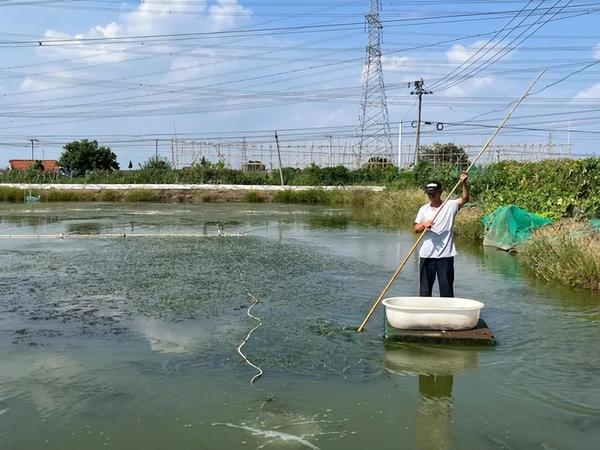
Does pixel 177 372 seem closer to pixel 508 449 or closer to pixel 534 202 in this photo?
pixel 508 449

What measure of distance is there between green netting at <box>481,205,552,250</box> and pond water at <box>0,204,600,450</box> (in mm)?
1798

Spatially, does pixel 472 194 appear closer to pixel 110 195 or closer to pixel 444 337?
pixel 444 337

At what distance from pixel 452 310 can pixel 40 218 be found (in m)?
19.2

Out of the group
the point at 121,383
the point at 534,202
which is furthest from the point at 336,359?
the point at 534,202

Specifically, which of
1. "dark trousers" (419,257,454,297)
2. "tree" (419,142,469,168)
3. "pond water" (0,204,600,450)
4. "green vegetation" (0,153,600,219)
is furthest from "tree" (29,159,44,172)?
"dark trousers" (419,257,454,297)

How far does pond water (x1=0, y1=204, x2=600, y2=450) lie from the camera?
3.99 m

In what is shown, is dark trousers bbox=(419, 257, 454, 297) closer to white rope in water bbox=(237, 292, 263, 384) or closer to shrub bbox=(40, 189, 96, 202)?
white rope in water bbox=(237, 292, 263, 384)

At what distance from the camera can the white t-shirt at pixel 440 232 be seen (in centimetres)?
607

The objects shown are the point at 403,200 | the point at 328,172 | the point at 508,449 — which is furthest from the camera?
the point at 328,172

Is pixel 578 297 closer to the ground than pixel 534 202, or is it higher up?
closer to the ground

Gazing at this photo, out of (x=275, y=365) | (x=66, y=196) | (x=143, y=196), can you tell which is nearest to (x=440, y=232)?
(x=275, y=365)

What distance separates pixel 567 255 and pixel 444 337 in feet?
13.1

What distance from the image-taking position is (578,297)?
7848mm

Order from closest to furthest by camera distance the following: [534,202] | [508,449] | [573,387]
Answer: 1. [508,449]
2. [573,387]
3. [534,202]
